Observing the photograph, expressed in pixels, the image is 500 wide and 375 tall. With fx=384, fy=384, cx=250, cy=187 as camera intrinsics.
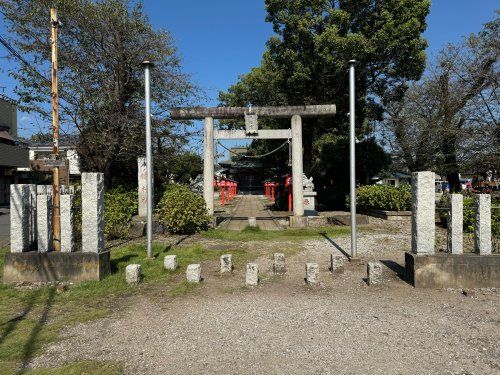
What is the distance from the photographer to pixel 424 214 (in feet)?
19.0

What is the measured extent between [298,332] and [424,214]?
2.90 m

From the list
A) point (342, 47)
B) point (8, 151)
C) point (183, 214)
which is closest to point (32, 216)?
point (183, 214)

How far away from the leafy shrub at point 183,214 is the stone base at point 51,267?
179 inches

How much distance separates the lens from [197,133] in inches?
573

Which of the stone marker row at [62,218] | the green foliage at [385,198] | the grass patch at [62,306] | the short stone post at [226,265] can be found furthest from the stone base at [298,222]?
the stone marker row at [62,218]

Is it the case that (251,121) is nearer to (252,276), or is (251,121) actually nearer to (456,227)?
(252,276)

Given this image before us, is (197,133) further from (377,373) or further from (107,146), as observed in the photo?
(377,373)

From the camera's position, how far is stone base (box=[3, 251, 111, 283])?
621 centimetres

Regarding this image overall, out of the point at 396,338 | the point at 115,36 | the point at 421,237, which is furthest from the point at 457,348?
the point at 115,36

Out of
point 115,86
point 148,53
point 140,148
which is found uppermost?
point 148,53

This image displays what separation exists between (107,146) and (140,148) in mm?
1100

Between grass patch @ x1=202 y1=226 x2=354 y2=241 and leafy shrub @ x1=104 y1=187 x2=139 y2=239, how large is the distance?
2.35 m

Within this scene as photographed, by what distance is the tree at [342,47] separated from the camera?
597 inches

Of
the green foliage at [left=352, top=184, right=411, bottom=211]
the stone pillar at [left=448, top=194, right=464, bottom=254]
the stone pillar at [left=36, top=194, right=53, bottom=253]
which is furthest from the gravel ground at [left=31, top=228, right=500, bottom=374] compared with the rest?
the green foliage at [left=352, top=184, right=411, bottom=211]
